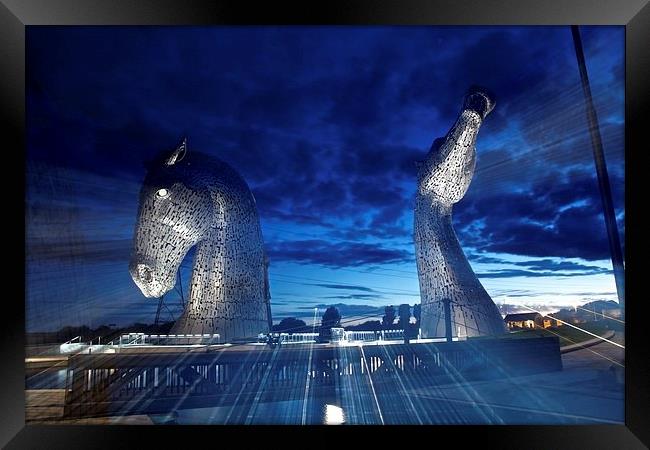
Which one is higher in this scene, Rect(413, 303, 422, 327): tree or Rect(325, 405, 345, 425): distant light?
Rect(413, 303, 422, 327): tree

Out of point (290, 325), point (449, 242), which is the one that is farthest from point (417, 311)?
point (290, 325)

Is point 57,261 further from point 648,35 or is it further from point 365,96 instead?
point 648,35

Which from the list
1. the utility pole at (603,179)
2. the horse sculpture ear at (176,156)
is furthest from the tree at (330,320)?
the utility pole at (603,179)

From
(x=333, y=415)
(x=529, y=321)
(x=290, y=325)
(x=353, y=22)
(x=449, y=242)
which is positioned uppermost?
(x=353, y=22)

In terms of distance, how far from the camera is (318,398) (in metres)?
4.05

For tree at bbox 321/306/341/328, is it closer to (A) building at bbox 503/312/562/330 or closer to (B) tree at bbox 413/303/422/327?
(B) tree at bbox 413/303/422/327

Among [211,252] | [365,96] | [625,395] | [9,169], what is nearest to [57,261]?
[9,169]

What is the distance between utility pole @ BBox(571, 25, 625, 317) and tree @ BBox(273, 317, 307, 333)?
7.91 feet

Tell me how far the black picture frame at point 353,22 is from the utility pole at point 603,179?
46 cm

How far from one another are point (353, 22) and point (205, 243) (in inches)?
77.3

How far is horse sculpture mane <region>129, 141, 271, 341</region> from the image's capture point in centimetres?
380

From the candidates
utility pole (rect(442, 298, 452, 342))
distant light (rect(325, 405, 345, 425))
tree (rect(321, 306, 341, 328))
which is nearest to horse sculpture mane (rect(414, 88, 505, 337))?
utility pole (rect(442, 298, 452, 342))

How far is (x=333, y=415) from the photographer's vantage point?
3.99 m

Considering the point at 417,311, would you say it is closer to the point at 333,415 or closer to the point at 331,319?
the point at 331,319
